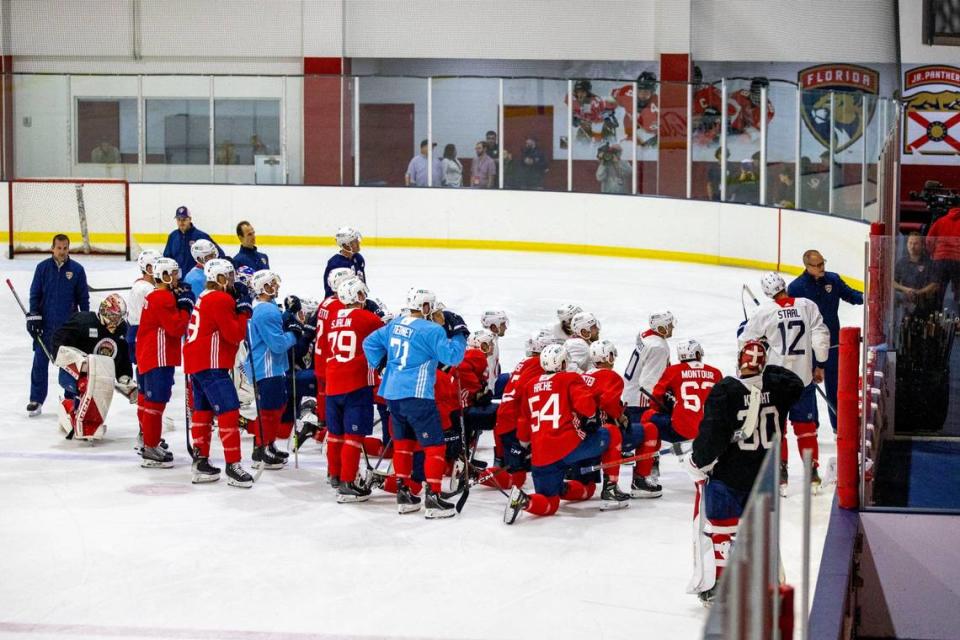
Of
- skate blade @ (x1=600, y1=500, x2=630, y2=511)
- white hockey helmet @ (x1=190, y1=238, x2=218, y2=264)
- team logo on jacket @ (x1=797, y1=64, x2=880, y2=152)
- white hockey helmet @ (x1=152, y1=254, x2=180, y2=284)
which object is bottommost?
skate blade @ (x1=600, y1=500, x2=630, y2=511)

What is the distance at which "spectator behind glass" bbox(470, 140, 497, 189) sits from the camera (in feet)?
67.7

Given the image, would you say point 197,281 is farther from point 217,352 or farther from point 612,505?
point 612,505

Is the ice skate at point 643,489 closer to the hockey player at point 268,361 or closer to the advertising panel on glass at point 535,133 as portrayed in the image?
the hockey player at point 268,361

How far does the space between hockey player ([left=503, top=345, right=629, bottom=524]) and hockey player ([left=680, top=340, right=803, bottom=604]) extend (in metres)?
1.47

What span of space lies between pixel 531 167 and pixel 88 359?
11865mm

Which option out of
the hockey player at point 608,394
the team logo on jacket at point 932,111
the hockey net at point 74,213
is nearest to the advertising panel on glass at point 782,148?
the team logo on jacket at point 932,111

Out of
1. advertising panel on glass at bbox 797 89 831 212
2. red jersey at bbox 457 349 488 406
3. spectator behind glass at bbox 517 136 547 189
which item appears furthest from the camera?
spectator behind glass at bbox 517 136 547 189

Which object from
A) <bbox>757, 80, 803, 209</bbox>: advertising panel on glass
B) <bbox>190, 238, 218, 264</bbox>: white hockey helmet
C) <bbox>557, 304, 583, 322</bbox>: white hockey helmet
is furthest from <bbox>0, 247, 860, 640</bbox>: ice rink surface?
<bbox>757, 80, 803, 209</bbox>: advertising panel on glass

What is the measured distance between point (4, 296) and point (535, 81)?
8289 millimetres

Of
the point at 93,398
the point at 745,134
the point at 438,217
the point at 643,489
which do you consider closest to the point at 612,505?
the point at 643,489

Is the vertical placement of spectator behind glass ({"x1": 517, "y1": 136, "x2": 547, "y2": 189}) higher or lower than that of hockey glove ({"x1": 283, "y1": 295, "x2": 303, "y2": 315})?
higher

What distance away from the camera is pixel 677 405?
7.96 meters

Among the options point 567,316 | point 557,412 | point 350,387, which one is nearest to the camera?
point 557,412

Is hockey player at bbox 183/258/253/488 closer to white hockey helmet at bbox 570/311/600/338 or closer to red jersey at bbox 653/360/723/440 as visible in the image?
white hockey helmet at bbox 570/311/600/338
